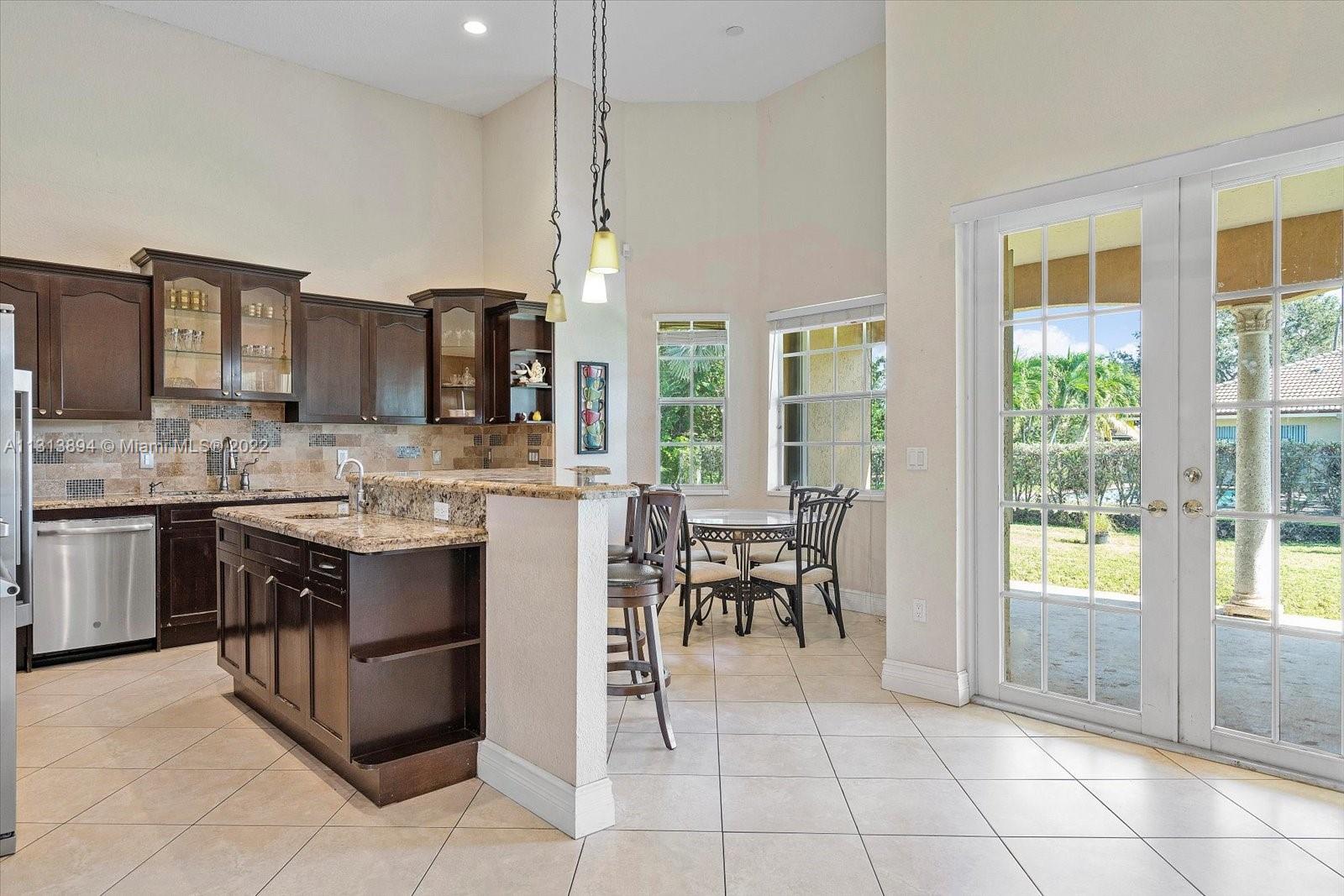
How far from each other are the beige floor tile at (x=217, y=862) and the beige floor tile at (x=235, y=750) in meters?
0.53

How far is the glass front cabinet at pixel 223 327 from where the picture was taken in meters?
4.62

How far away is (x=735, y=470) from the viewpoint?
616 centimetres

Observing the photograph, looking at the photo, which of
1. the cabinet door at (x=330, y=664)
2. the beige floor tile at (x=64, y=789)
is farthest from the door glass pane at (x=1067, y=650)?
the beige floor tile at (x=64, y=789)

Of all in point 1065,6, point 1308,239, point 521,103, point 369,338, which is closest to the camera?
point 1308,239

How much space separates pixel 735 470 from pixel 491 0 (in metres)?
3.76

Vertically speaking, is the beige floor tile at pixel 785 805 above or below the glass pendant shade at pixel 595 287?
below

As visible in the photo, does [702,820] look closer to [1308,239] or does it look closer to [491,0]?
[1308,239]

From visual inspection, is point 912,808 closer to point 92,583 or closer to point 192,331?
point 92,583

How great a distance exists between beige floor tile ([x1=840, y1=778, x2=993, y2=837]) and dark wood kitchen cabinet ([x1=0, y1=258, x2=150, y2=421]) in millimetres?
4596

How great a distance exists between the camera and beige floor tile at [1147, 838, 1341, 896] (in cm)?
201

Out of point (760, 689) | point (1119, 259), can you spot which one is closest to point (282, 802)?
point (760, 689)

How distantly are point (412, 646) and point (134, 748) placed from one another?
1.36 meters

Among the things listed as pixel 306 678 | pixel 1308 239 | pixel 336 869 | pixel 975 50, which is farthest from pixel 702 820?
pixel 975 50

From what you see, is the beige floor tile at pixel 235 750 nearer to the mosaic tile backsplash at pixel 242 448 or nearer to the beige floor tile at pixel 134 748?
the beige floor tile at pixel 134 748
